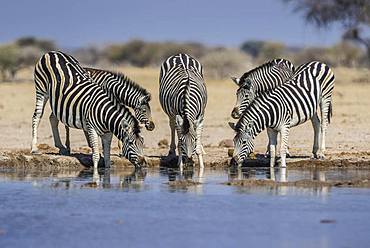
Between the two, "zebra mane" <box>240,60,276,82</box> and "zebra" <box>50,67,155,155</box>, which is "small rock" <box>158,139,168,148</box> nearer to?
"zebra" <box>50,67,155,155</box>

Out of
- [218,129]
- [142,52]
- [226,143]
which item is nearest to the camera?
[226,143]

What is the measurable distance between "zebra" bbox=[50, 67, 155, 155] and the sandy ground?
1072mm

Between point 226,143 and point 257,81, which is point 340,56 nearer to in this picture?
point 226,143

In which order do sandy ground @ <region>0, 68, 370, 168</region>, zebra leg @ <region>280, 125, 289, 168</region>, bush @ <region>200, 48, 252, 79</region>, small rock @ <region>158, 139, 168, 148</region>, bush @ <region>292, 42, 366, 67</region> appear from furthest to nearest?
bush @ <region>292, 42, 366, 67</region>, bush @ <region>200, 48, 252, 79</region>, small rock @ <region>158, 139, 168, 148</region>, sandy ground @ <region>0, 68, 370, 168</region>, zebra leg @ <region>280, 125, 289, 168</region>

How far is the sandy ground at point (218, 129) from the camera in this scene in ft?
53.4

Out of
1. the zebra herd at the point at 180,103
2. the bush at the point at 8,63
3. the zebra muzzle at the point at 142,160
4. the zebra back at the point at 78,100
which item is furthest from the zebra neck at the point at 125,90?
the bush at the point at 8,63

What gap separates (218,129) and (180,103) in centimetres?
553

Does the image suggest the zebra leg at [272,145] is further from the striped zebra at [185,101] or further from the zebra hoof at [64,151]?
the zebra hoof at [64,151]

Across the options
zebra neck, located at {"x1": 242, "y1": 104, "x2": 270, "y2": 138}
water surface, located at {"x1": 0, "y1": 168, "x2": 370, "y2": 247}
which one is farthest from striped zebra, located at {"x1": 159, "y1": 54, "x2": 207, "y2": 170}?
zebra neck, located at {"x1": 242, "y1": 104, "x2": 270, "y2": 138}

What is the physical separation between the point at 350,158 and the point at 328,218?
5.22 meters

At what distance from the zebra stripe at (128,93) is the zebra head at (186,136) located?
0.90 m

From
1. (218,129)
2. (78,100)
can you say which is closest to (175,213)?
(78,100)

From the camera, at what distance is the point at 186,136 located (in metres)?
13.8

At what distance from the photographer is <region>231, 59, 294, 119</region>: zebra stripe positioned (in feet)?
50.2
